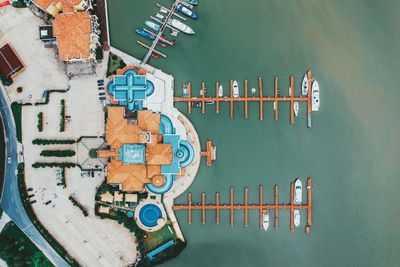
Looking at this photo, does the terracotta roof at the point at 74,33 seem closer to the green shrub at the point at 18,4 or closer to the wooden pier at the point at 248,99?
the green shrub at the point at 18,4

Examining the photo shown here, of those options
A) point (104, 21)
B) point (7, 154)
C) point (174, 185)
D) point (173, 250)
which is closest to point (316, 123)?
point (174, 185)

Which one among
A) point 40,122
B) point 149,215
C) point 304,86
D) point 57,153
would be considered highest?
point 304,86

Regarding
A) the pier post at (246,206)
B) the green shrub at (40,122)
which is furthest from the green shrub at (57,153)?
the pier post at (246,206)

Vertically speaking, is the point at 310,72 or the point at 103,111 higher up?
the point at 310,72

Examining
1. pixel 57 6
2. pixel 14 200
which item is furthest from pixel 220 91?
pixel 14 200

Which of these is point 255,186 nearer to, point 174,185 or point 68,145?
point 174,185

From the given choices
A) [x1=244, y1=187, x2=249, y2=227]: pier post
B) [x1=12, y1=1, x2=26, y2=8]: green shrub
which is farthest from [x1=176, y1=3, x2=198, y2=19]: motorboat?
[x1=244, y1=187, x2=249, y2=227]: pier post

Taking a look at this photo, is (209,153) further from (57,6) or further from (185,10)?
(57,6)
